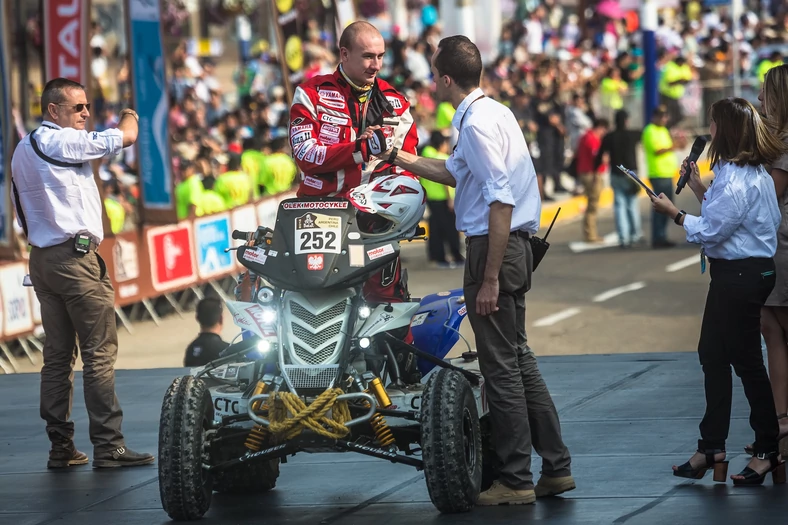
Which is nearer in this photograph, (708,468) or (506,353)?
(506,353)

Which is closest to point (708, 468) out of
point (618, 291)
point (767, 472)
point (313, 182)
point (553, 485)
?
point (767, 472)

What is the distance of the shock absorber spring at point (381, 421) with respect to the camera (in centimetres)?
657

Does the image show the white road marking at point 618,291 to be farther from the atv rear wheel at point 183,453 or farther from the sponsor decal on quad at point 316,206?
the atv rear wheel at point 183,453

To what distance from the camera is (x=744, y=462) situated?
24.3 feet

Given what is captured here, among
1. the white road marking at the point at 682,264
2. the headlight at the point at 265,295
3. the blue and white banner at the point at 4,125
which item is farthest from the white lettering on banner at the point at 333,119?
the white road marking at the point at 682,264

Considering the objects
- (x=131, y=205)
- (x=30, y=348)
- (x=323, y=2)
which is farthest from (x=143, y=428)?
(x=323, y=2)

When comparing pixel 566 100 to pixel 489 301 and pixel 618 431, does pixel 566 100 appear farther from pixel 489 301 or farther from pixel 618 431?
pixel 489 301

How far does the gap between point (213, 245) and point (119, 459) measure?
1073 cm

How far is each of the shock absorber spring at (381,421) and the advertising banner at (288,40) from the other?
14.3 metres

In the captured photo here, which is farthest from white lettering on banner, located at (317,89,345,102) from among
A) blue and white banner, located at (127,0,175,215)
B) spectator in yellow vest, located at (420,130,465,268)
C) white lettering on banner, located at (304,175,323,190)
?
spectator in yellow vest, located at (420,130,465,268)

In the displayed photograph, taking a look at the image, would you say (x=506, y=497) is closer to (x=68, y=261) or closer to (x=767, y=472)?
(x=767, y=472)

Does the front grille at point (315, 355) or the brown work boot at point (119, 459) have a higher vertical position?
the front grille at point (315, 355)

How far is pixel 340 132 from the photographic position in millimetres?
7254

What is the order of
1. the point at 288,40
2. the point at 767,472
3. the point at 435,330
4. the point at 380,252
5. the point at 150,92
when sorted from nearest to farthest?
the point at 380,252, the point at 767,472, the point at 435,330, the point at 150,92, the point at 288,40
